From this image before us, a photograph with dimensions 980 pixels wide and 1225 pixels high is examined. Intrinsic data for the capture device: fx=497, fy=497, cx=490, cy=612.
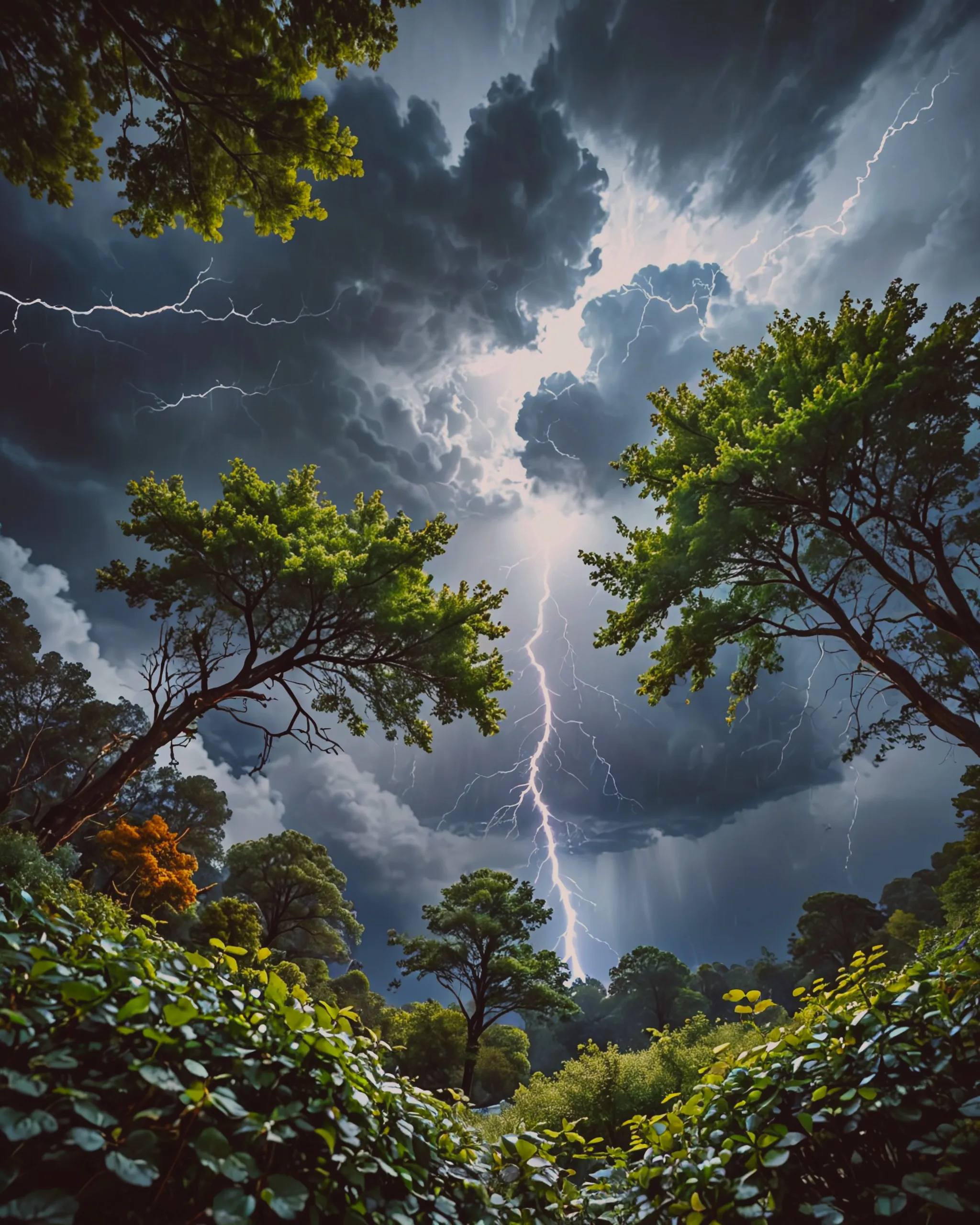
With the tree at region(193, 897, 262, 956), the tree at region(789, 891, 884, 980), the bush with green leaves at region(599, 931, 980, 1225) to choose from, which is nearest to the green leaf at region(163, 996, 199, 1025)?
the bush with green leaves at region(599, 931, 980, 1225)

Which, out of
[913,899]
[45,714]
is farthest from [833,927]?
[45,714]

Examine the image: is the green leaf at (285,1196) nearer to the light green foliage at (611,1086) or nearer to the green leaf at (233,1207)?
the green leaf at (233,1207)

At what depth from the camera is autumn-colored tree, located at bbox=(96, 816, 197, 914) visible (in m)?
10.6

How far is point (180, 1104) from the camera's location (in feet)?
4.21

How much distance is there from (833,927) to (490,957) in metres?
21.9

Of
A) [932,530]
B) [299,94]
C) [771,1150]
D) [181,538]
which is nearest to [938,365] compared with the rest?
[932,530]

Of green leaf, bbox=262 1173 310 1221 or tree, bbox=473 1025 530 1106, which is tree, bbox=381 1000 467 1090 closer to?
tree, bbox=473 1025 530 1106

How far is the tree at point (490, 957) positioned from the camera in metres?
15.9

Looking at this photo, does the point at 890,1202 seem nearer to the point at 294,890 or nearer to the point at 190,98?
the point at 190,98

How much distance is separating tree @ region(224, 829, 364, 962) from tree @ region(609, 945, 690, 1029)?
21594mm

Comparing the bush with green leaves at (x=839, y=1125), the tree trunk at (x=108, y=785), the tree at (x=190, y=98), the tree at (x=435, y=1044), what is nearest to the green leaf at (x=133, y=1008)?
the bush with green leaves at (x=839, y=1125)

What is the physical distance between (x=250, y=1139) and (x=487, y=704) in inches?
349

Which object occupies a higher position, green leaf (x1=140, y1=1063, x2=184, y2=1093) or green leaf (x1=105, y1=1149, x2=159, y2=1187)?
green leaf (x1=140, y1=1063, x2=184, y2=1093)

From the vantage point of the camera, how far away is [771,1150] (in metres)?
1.51
